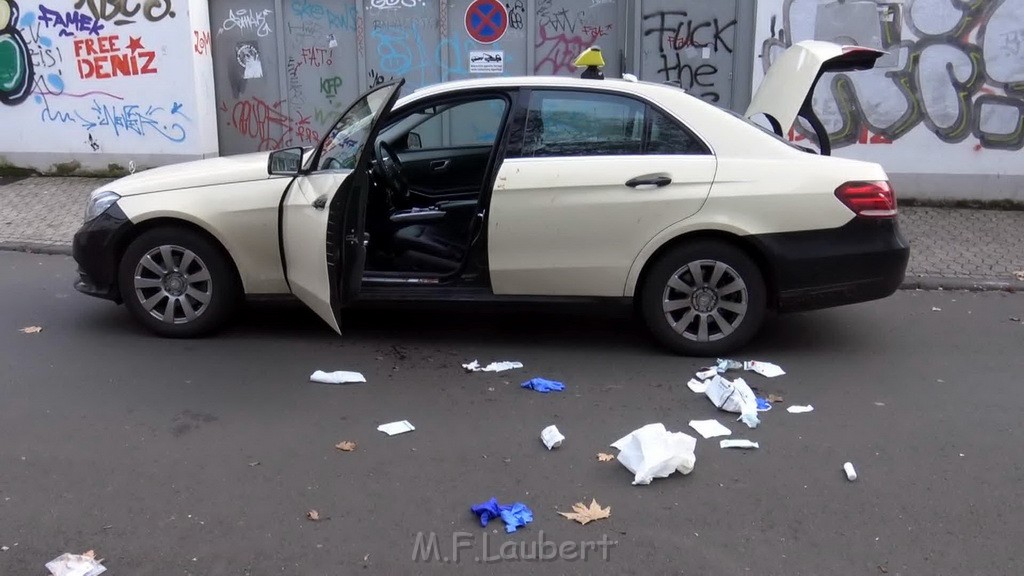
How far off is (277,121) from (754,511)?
30.1 ft

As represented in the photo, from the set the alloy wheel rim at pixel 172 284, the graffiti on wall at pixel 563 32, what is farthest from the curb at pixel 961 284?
the alloy wheel rim at pixel 172 284

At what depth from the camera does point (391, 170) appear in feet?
20.6

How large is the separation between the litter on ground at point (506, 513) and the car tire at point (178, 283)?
2.72m

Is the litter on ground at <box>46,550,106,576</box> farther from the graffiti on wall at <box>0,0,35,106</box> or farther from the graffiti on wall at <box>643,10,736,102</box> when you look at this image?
the graffiti on wall at <box>0,0,35,106</box>

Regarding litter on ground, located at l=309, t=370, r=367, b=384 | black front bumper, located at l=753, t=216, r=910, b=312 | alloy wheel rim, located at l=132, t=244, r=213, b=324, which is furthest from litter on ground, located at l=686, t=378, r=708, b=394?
alloy wheel rim, located at l=132, t=244, r=213, b=324

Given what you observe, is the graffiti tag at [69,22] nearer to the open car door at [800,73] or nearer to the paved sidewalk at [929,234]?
the paved sidewalk at [929,234]

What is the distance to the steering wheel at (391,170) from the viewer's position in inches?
243

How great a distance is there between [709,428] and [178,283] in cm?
337

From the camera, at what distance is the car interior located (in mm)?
5695

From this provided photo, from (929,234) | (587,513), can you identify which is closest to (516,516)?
(587,513)

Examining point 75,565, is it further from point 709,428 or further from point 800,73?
point 800,73

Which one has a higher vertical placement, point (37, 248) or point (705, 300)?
point (705, 300)

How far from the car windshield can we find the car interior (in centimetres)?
18

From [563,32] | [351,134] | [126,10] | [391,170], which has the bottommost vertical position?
[391,170]
